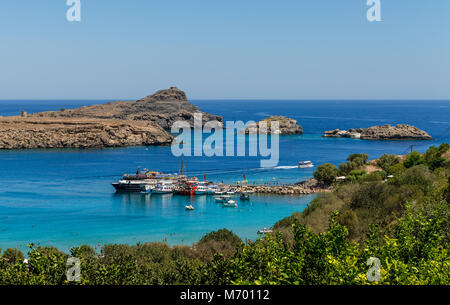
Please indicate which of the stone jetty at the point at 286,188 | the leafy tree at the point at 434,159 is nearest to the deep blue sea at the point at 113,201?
the stone jetty at the point at 286,188

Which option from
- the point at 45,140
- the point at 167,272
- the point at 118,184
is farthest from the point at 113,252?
the point at 45,140

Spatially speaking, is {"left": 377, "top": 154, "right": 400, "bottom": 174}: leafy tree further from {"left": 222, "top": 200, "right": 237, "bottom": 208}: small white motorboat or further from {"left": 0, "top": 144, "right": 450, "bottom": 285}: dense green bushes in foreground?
{"left": 0, "top": 144, "right": 450, "bottom": 285}: dense green bushes in foreground

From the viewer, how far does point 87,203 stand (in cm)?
3950

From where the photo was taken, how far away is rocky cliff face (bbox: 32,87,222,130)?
113 metres

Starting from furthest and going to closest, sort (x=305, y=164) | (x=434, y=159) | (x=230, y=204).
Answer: (x=305, y=164) → (x=230, y=204) → (x=434, y=159)

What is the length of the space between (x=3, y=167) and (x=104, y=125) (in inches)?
1077

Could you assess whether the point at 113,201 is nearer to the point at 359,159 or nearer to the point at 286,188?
the point at 286,188

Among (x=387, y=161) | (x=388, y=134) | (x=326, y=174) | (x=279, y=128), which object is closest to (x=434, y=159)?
(x=387, y=161)

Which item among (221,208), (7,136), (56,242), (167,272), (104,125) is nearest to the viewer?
(167,272)

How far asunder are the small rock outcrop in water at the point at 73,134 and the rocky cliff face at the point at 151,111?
2665cm

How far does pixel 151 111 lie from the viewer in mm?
121562

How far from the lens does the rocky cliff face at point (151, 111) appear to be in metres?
113

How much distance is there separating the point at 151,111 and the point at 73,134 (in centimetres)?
4394
